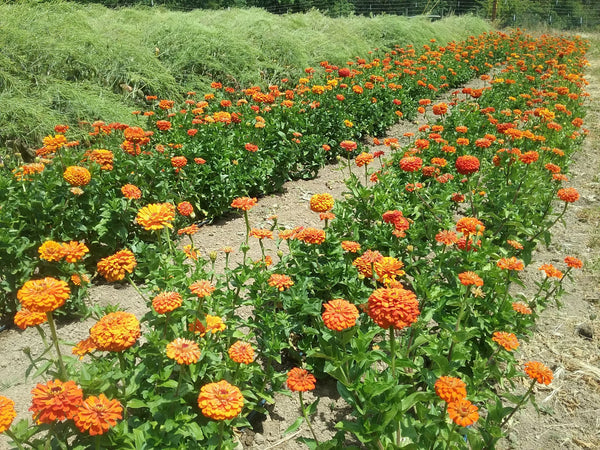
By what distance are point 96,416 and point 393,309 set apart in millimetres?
895

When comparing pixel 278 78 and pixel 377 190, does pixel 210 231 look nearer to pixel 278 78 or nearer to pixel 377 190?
pixel 377 190

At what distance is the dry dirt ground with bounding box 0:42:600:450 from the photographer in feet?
6.97

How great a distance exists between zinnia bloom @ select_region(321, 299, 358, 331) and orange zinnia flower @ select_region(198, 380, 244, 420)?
0.38 meters

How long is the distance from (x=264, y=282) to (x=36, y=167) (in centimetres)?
165

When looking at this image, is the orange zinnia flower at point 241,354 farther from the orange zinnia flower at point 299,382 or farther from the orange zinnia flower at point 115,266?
the orange zinnia flower at point 115,266

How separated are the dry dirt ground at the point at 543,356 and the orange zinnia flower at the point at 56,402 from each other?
354mm

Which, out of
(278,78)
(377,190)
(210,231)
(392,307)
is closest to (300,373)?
(392,307)

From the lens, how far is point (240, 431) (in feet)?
6.82

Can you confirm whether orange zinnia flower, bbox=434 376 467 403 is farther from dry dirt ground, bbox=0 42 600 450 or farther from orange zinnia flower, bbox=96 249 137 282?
orange zinnia flower, bbox=96 249 137 282

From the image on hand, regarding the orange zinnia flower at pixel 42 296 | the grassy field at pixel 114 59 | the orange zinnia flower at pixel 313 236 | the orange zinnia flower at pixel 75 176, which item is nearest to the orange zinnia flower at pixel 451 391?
the orange zinnia flower at pixel 313 236

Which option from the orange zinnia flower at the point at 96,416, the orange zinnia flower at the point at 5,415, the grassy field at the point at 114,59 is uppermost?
the grassy field at the point at 114,59

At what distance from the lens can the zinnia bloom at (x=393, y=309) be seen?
140cm

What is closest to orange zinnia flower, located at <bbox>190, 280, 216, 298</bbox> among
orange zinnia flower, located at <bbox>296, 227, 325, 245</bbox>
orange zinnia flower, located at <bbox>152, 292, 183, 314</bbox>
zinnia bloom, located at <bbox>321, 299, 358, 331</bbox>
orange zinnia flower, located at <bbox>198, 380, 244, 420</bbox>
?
orange zinnia flower, located at <bbox>152, 292, 183, 314</bbox>

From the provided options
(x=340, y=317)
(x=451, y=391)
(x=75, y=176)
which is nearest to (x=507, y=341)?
(x=451, y=391)
